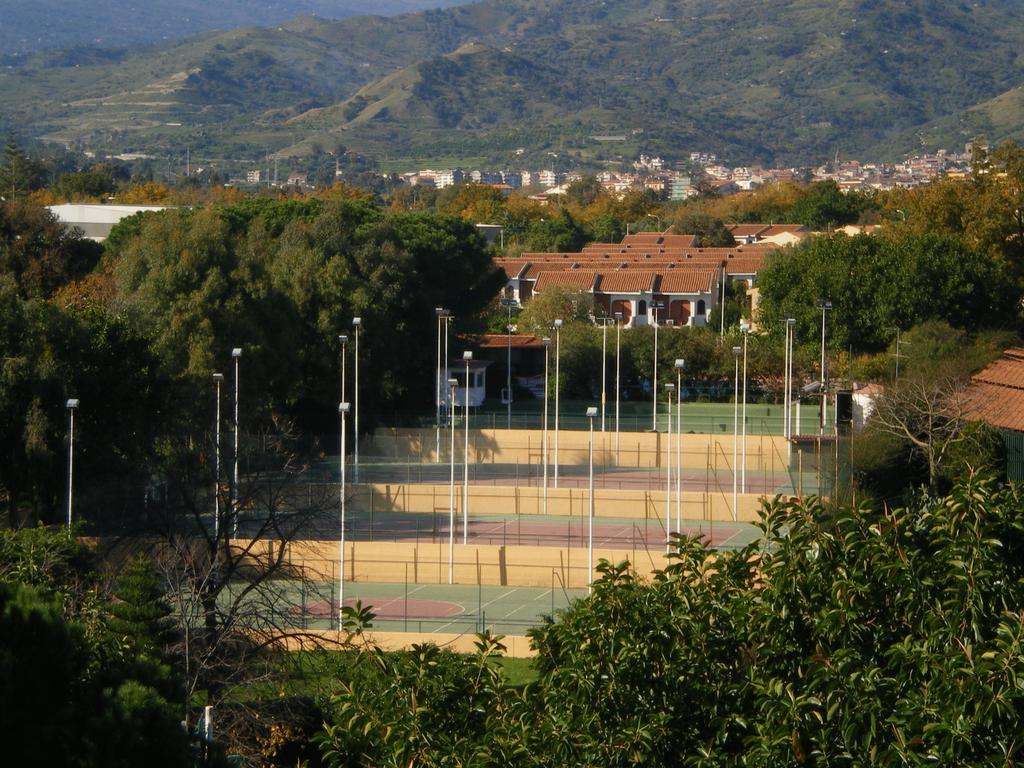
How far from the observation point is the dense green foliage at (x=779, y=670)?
10.9m

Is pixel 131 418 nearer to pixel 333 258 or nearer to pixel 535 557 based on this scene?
pixel 535 557

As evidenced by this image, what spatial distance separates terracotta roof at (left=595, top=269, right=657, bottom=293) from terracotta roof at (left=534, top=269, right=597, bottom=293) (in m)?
0.48

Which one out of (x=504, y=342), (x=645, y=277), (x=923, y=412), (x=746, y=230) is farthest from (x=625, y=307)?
(x=923, y=412)

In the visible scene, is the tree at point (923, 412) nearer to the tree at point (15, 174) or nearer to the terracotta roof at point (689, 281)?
the terracotta roof at point (689, 281)

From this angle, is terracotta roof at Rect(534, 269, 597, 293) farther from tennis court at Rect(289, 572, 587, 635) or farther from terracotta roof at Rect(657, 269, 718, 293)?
tennis court at Rect(289, 572, 587, 635)

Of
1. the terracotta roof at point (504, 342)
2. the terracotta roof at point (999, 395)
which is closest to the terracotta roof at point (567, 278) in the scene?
the terracotta roof at point (504, 342)

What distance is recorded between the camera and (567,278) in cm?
7806

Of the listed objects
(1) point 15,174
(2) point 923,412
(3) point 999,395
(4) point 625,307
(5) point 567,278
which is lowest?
(2) point 923,412

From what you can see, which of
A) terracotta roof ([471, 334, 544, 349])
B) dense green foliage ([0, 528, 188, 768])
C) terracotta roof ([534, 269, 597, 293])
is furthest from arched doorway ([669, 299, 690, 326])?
dense green foliage ([0, 528, 188, 768])

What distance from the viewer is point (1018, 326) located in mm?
58125

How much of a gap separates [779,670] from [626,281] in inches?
2591

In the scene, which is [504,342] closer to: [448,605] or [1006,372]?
[1006,372]

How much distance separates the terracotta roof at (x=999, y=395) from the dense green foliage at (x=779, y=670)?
2436cm

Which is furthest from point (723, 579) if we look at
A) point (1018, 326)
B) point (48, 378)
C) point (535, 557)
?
point (1018, 326)
